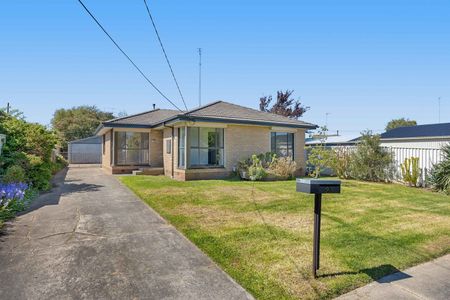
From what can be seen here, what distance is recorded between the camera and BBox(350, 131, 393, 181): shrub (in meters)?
13.6

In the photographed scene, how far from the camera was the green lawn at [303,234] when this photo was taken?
3.57 m

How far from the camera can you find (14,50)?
11.4m

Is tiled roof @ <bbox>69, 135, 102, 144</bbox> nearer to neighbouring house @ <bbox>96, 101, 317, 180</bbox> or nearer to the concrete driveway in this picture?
neighbouring house @ <bbox>96, 101, 317, 180</bbox>

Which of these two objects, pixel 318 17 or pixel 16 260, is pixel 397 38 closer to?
pixel 318 17

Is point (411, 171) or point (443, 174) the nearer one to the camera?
point (443, 174)

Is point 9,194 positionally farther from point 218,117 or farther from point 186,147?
point 218,117

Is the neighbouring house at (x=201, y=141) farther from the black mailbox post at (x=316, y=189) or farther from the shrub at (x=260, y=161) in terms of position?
the black mailbox post at (x=316, y=189)

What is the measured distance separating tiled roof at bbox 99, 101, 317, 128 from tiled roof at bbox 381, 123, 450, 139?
8.08 m

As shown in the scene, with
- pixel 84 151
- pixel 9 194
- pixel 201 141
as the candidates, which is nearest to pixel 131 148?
pixel 201 141

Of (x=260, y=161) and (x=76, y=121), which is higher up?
(x=76, y=121)

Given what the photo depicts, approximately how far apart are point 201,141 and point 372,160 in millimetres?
9036

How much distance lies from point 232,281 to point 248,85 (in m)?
17.0

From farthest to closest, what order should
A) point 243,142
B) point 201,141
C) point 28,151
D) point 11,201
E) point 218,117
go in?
point 201,141 < point 243,142 < point 218,117 < point 28,151 < point 11,201

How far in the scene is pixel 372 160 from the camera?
13922 millimetres
